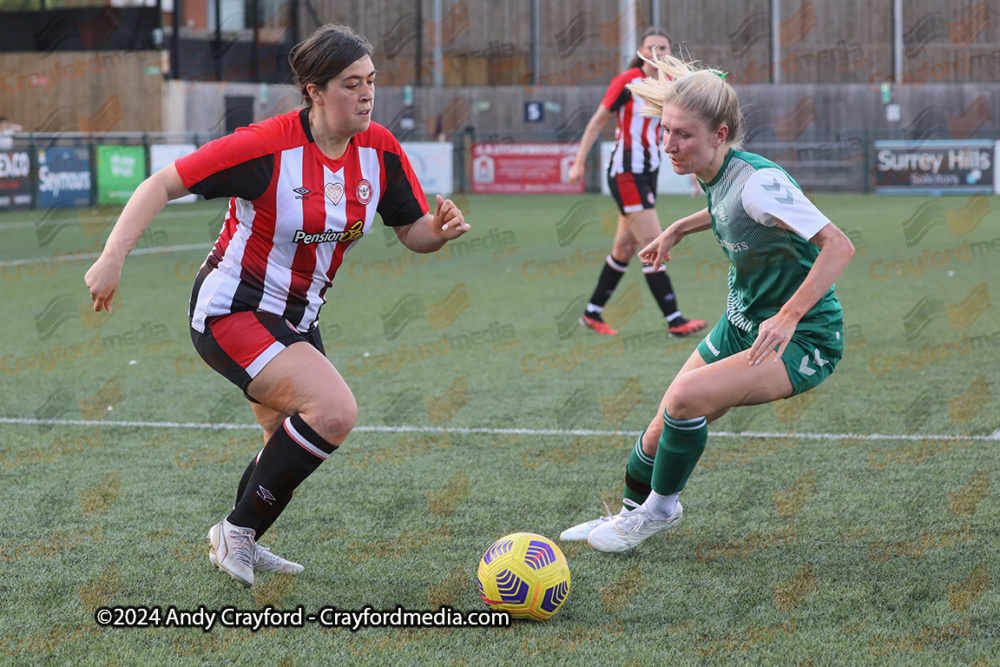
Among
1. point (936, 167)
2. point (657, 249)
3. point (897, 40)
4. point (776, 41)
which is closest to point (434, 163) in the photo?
point (776, 41)

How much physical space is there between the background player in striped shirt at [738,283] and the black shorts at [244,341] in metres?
1.25

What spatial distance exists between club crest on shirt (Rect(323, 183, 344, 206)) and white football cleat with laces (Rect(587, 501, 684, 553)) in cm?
142

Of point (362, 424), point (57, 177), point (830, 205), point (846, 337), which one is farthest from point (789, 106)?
point (362, 424)

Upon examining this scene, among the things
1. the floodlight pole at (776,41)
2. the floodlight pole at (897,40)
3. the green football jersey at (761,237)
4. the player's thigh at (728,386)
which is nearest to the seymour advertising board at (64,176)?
the floodlight pole at (776,41)

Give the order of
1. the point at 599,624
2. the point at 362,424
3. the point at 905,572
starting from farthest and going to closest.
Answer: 1. the point at 362,424
2. the point at 905,572
3. the point at 599,624

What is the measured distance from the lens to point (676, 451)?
379 cm

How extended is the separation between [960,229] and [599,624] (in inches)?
604

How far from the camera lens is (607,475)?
193 inches

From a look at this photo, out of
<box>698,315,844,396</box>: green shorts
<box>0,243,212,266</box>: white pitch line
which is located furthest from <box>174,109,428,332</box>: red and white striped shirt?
<box>0,243,212,266</box>: white pitch line

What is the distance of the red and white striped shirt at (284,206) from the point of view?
3.47 metres

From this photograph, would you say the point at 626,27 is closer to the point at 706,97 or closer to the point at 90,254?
the point at 90,254

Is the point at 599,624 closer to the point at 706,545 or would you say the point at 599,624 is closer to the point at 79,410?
the point at 706,545

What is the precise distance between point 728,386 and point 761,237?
0.48 meters

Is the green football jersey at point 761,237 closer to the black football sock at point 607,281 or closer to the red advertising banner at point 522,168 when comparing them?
the black football sock at point 607,281
